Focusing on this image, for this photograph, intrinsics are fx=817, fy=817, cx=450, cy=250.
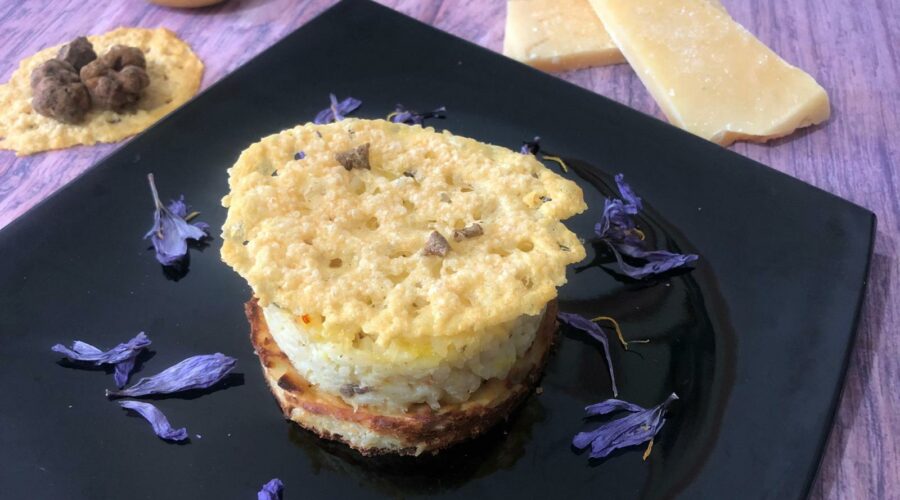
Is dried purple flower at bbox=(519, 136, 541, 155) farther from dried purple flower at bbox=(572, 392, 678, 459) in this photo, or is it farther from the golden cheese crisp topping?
dried purple flower at bbox=(572, 392, 678, 459)

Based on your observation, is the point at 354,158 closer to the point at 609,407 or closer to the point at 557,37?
the point at 609,407

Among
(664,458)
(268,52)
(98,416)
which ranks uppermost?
(268,52)

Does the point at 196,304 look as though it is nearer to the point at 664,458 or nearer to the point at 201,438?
the point at 201,438

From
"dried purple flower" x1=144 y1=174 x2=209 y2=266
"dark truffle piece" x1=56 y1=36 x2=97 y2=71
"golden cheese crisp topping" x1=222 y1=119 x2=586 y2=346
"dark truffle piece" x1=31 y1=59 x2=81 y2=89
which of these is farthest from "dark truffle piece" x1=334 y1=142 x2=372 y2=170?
"dark truffle piece" x1=56 y1=36 x2=97 y2=71

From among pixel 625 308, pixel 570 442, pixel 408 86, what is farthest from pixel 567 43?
pixel 570 442

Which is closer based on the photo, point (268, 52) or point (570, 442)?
point (570, 442)

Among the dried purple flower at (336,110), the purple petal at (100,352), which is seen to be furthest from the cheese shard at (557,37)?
the purple petal at (100,352)

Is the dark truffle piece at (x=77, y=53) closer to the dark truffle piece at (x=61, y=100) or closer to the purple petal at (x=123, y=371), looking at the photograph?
the dark truffle piece at (x=61, y=100)
